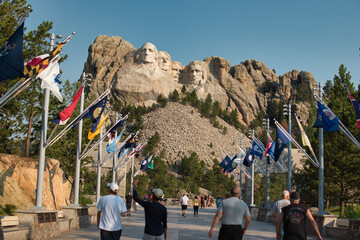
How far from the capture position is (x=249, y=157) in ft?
104

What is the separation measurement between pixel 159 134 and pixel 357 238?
330 feet

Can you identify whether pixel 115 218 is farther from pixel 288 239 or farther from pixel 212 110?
pixel 212 110

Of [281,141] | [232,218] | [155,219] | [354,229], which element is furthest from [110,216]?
[281,141]

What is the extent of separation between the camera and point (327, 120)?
673 inches

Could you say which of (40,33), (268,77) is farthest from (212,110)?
(40,33)

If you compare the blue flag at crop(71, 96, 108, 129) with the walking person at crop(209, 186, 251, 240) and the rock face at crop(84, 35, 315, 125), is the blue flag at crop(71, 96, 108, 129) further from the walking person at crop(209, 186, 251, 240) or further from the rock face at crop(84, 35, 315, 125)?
the rock face at crop(84, 35, 315, 125)

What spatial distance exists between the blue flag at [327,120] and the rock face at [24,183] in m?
13.3

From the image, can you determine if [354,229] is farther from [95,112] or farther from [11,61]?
[11,61]

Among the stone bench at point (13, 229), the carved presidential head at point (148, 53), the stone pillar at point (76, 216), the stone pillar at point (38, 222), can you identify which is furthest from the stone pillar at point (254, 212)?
the carved presidential head at point (148, 53)

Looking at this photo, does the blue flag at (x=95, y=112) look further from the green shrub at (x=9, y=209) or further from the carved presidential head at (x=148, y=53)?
the carved presidential head at (x=148, y=53)

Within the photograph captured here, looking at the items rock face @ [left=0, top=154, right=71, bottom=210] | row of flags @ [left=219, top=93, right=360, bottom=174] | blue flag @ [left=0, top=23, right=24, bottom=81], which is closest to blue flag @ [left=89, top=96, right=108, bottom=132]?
rock face @ [left=0, top=154, right=71, bottom=210]

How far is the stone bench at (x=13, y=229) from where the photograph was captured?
11852 millimetres

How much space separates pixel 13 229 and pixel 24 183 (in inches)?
309

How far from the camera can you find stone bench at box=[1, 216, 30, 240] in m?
11.9
